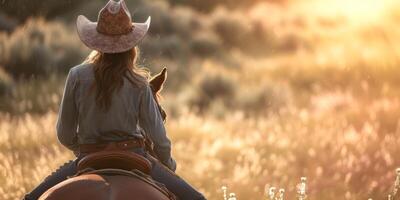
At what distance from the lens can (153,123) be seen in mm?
7676

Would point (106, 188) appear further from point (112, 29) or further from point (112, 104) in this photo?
point (112, 29)

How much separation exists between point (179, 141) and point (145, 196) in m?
16.9

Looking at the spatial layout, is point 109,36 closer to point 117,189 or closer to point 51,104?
point 117,189

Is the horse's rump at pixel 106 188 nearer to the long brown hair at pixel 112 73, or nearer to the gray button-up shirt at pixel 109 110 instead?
the gray button-up shirt at pixel 109 110

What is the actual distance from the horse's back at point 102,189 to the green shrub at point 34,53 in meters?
18.7

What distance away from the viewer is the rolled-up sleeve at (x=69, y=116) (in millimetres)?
7621

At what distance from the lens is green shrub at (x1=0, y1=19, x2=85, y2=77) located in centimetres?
2602

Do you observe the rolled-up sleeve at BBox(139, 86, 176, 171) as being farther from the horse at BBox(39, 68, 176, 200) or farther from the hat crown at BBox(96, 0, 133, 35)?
the hat crown at BBox(96, 0, 133, 35)

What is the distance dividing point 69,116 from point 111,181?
0.80 meters

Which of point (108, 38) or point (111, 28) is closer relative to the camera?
point (108, 38)

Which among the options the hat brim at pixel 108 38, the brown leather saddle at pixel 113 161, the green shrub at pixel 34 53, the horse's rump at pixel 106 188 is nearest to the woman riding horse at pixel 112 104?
the hat brim at pixel 108 38

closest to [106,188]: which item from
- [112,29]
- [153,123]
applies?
[153,123]

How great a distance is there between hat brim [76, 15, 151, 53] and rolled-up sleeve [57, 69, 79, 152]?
0.81ft

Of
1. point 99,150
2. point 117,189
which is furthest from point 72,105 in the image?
point 117,189
